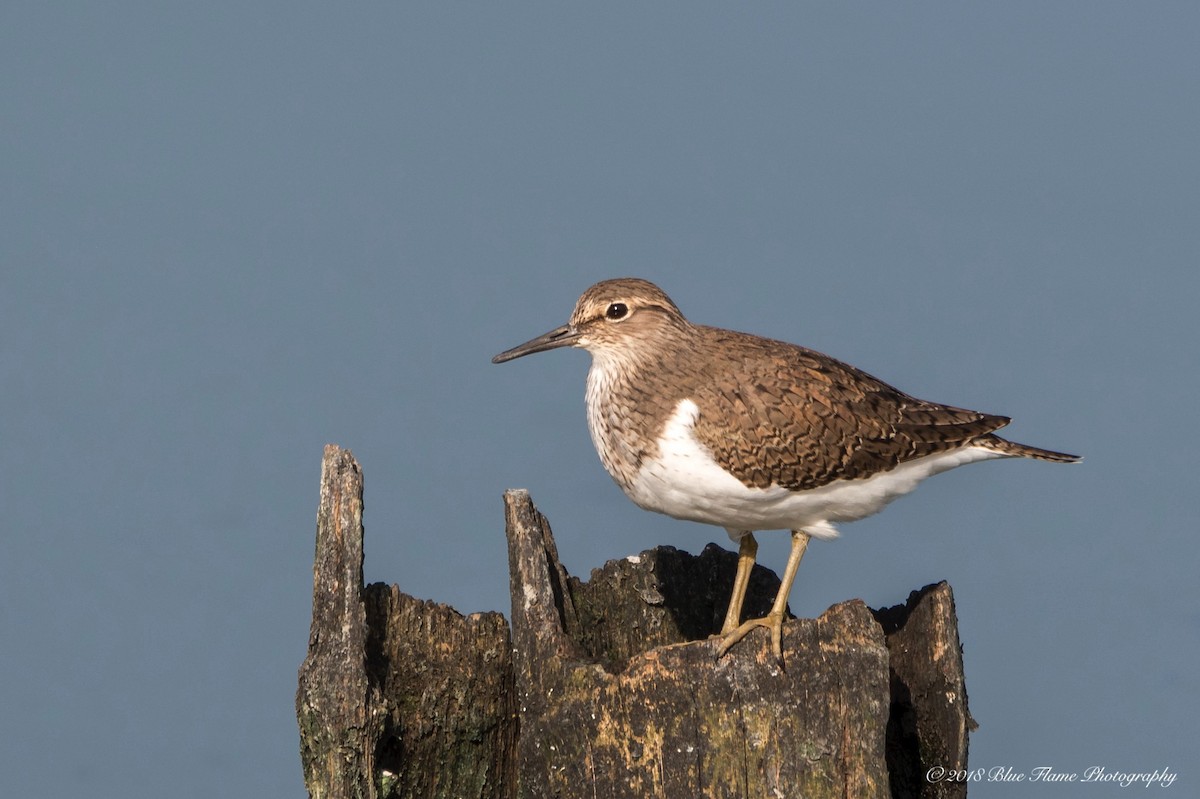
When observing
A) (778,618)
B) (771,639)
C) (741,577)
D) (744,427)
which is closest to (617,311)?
(744,427)

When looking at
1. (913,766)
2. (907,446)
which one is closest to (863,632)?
(913,766)

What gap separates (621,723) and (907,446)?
3.12 meters

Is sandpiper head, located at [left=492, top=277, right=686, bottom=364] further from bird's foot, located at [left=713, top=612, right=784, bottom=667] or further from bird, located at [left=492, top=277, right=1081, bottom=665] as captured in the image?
bird's foot, located at [left=713, top=612, right=784, bottom=667]

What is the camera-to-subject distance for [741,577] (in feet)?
31.0

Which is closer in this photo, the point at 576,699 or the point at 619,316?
the point at 576,699

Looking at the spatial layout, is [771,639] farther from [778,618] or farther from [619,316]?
[619,316]

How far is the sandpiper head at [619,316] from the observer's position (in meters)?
9.35

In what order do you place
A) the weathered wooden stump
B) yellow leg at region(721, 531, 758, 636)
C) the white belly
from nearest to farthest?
the weathered wooden stump → the white belly → yellow leg at region(721, 531, 758, 636)

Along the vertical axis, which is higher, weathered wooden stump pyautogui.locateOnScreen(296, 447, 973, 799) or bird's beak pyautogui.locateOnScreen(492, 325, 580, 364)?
bird's beak pyautogui.locateOnScreen(492, 325, 580, 364)

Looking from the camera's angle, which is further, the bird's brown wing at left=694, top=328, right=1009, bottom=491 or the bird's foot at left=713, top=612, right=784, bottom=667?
the bird's brown wing at left=694, top=328, right=1009, bottom=491

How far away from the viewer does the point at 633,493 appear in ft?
29.8

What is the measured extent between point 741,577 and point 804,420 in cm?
127

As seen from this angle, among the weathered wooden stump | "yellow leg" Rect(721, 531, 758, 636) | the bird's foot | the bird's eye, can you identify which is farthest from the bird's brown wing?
the bird's foot

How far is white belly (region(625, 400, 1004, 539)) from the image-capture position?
342 inches
